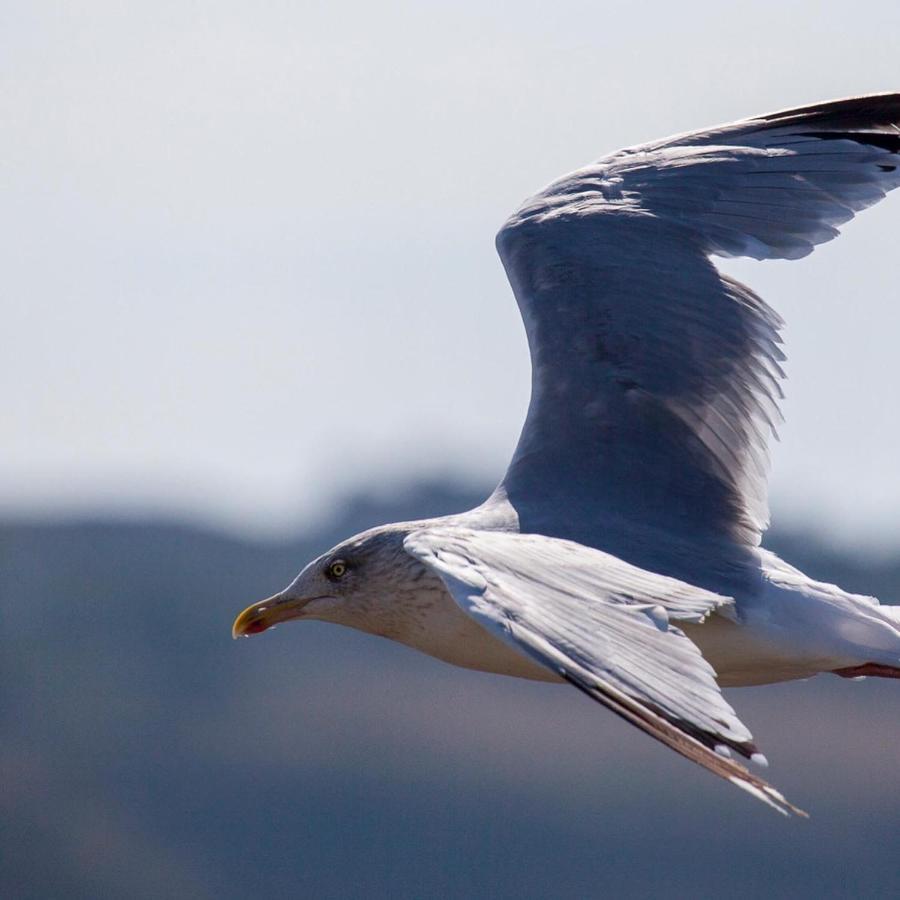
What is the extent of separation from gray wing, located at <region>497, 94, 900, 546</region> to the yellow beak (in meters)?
0.88

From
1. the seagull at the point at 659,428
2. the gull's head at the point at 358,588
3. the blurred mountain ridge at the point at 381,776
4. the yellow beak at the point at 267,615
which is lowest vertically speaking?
the blurred mountain ridge at the point at 381,776

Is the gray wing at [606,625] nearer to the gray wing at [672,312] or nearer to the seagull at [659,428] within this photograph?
the seagull at [659,428]

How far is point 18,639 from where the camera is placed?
40781 mm

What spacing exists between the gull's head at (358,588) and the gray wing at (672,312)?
1.36ft

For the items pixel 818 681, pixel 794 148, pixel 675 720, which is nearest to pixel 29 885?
pixel 818 681

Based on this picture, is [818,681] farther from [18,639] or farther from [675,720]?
[675,720]

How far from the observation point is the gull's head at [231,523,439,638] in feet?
22.9

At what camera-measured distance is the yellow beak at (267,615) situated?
744cm

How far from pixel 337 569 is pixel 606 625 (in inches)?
81.1

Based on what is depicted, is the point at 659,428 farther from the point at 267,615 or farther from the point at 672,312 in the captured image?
the point at 267,615

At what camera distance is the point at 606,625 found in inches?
211

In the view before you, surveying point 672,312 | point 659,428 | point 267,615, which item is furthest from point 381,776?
point 659,428

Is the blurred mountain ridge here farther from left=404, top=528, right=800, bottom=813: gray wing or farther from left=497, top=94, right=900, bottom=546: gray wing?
left=404, top=528, right=800, bottom=813: gray wing

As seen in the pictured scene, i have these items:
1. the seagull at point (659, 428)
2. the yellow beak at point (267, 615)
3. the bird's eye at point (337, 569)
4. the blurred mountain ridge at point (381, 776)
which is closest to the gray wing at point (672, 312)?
the seagull at point (659, 428)
